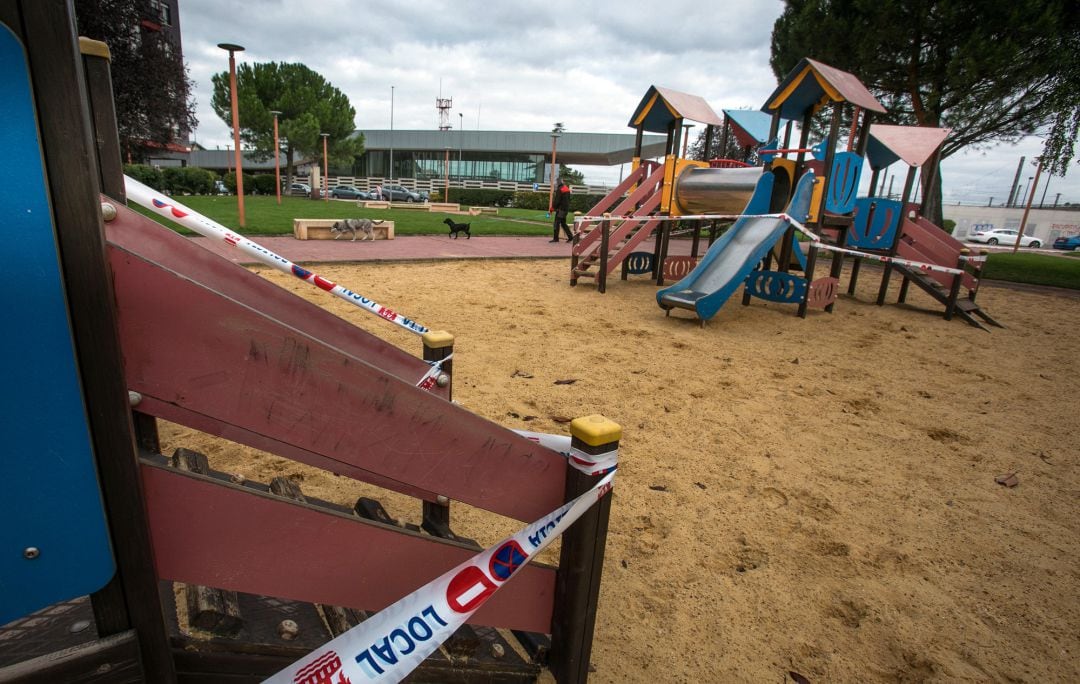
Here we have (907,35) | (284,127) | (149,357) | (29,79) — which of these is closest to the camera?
(29,79)

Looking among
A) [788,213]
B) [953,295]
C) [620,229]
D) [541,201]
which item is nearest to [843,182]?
[788,213]

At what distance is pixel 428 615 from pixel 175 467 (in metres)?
0.65

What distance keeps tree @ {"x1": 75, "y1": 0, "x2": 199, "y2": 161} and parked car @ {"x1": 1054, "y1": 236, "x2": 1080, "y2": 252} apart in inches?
1841

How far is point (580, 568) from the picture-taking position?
1.42 meters

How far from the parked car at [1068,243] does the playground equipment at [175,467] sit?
45.4m

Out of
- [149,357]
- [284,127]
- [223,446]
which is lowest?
[223,446]

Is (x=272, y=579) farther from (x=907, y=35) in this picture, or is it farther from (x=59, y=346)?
(x=907, y=35)

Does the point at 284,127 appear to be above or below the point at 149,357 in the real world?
above

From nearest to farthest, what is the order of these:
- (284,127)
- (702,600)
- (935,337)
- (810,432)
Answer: (702,600), (810,432), (935,337), (284,127)

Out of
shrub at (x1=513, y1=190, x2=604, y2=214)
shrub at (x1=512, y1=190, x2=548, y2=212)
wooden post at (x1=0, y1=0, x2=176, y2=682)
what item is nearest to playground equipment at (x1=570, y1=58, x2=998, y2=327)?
wooden post at (x1=0, y1=0, x2=176, y2=682)

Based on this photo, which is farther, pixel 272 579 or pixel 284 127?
pixel 284 127

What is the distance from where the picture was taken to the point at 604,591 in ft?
6.76

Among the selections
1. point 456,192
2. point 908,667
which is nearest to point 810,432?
point 908,667

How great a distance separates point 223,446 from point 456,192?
4090 centimetres
